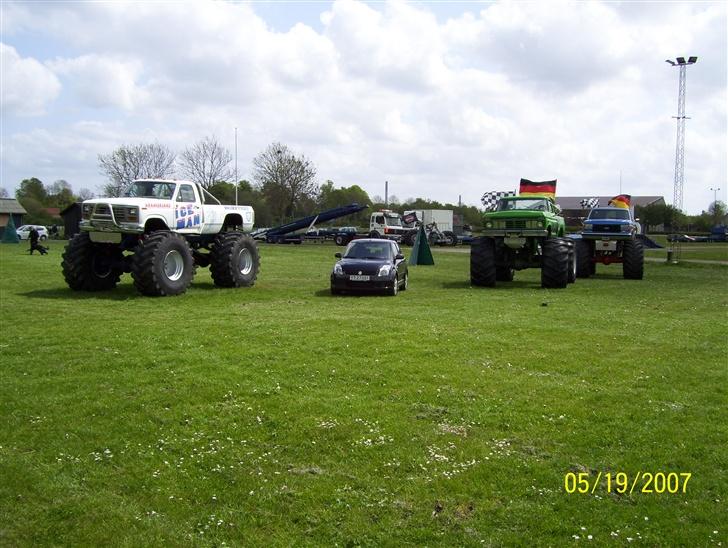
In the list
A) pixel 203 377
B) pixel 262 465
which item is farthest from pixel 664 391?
pixel 203 377

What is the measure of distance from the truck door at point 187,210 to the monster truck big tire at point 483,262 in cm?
691

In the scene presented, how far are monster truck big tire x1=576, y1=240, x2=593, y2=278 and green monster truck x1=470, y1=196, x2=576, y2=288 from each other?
448 centimetres

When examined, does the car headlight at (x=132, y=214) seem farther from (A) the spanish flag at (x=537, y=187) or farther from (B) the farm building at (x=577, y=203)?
(B) the farm building at (x=577, y=203)

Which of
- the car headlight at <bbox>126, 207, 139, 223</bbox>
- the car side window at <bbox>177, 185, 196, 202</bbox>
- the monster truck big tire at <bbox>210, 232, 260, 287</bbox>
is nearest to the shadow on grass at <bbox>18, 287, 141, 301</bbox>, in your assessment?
the car headlight at <bbox>126, 207, 139, 223</bbox>

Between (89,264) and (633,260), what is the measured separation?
15.9 m

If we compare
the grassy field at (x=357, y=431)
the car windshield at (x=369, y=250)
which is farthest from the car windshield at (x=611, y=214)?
the grassy field at (x=357, y=431)

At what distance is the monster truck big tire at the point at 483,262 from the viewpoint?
691 inches

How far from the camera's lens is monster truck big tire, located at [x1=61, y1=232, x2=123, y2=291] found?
14.8m

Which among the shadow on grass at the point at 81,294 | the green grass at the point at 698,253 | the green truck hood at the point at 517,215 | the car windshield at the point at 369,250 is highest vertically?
the green truck hood at the point at 517,215

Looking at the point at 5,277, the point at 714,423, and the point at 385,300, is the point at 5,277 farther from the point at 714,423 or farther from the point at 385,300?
the point at 714,423

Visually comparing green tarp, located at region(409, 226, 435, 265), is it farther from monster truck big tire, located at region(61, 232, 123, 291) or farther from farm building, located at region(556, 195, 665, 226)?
farm building, located at region(556, 195, 665, 226)

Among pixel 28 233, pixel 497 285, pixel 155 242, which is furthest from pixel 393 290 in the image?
pixel 28 233

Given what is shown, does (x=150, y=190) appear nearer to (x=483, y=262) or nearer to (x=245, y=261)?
(x=245, y=261)

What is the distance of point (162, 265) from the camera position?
1412 cm
